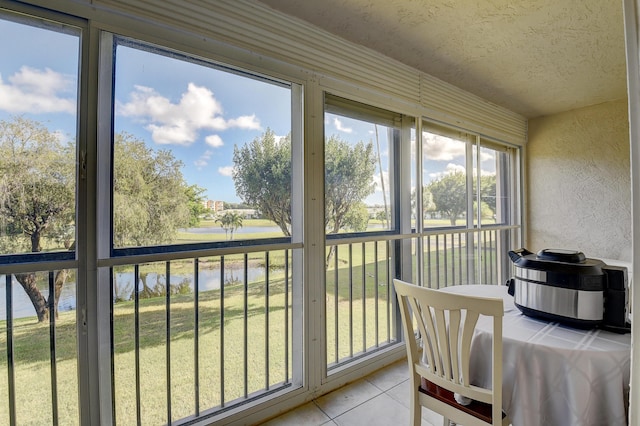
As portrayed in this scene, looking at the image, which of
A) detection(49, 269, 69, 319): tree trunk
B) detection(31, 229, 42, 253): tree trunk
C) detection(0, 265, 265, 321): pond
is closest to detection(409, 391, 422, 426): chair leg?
detection(0, 265, 265, 321): pond

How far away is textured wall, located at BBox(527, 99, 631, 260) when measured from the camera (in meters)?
3.26

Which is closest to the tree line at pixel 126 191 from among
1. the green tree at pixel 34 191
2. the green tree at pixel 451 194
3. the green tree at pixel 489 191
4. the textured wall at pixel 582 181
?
the green tree at pixel 34 191

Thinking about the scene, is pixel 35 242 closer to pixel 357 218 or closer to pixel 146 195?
pixel 146 195

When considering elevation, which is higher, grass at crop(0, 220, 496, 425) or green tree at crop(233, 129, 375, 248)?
green tree at crop(233, 129, 375, 248)

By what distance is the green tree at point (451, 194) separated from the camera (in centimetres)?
299

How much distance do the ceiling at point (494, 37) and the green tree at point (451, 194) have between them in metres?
0.97

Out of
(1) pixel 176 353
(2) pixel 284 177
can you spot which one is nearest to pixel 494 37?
(2) pixel 284 177

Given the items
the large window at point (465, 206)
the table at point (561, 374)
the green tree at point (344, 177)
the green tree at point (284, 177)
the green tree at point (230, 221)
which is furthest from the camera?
the large window at point (465, 206)

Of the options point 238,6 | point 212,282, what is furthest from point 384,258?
point 238,6

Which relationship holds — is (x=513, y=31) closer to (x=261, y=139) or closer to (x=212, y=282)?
(x=261, y=139)

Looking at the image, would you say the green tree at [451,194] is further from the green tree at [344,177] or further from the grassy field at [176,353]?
the grassy field at [176,353]

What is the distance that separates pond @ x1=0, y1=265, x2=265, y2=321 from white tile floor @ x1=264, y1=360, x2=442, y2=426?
93 centimetres

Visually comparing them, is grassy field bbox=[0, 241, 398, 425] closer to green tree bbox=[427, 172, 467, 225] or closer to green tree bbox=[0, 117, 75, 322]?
green tree bbox=[0, 117, 75, 322]

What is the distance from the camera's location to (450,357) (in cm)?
121
